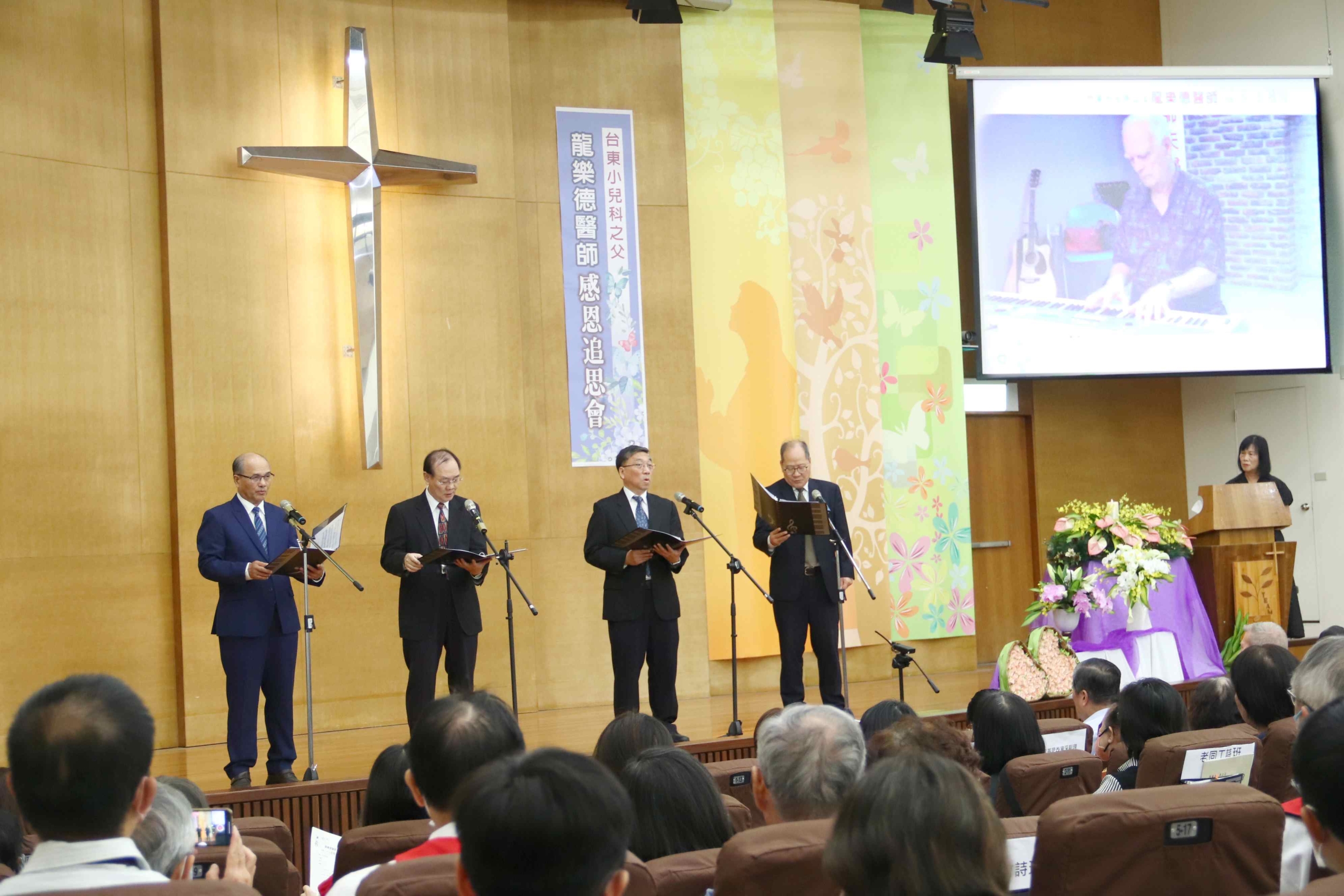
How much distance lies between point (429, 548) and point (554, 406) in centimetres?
225

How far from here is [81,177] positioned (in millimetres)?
6445

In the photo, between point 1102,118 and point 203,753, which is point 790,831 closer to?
point 203,753

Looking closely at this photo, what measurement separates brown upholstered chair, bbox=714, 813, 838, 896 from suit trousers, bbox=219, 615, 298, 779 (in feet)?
11.9

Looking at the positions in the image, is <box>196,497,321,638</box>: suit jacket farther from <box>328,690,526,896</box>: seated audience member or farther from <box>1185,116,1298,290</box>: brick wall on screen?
<box>1185,116,1298,290</box>: brick wall on screen

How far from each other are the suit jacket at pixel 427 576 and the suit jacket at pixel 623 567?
0.52 m

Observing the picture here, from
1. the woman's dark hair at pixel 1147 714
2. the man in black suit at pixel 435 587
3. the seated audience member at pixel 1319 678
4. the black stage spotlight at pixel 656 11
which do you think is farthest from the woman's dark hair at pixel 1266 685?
the black stage spotlight at pixel 656 11

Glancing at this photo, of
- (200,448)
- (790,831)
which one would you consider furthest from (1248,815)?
(200,448)

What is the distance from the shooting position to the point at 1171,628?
6.79 m

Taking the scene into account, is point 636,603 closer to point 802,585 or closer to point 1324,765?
point 802,585

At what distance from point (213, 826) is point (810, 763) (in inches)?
39.7

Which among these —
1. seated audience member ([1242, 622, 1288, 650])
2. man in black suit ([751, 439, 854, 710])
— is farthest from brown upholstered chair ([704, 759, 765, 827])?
man in black suit ([751, 439, 854, 710])

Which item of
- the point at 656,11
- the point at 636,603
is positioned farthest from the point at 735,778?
the point at 656,11

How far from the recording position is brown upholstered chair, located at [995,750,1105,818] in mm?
2961

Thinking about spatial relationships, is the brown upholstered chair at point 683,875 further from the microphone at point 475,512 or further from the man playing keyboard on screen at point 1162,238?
the man playing keyboard on screen at point 1162,238
